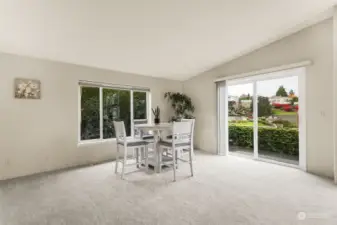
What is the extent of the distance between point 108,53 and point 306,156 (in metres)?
3.96

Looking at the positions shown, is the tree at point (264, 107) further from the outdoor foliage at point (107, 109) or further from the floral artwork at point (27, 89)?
the floral artwork at point (27, 89)

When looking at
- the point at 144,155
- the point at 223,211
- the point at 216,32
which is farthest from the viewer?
the point at 144,155

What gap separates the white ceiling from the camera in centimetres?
245

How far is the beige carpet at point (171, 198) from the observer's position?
2.05 metres

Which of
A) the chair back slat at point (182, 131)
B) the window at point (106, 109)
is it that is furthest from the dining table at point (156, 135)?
the window at point (106, 109)

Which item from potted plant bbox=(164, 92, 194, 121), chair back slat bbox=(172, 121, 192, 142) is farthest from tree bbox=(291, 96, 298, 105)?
potted plant bbox=(164, 92, 194, 121)

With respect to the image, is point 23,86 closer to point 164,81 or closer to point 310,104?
point 164,81

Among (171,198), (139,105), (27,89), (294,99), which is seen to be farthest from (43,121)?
(294,99)

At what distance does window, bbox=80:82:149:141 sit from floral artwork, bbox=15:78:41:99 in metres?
0.79

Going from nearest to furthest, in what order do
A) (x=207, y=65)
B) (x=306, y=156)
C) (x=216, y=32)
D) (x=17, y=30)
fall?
(x=17, y=30) → (x=216, y=32) → (x=306, y=156) → (x=207, y=65)

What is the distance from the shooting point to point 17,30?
2686mm

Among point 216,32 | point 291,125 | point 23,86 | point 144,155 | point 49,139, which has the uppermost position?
point 216,32

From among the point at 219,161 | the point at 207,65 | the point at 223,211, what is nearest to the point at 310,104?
the point at 219,161

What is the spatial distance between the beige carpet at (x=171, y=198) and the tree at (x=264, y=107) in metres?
1.27
